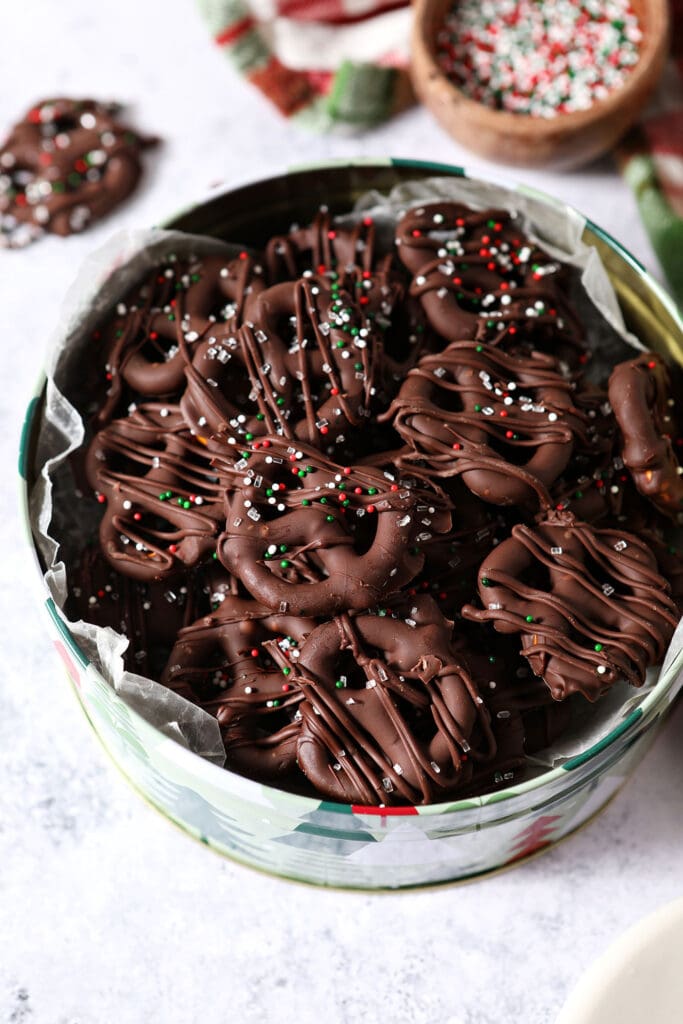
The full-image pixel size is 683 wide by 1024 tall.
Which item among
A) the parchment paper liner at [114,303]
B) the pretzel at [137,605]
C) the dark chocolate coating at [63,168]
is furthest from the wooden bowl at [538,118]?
the pretzel at [137,605]

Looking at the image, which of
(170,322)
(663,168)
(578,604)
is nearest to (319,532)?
(578,604)

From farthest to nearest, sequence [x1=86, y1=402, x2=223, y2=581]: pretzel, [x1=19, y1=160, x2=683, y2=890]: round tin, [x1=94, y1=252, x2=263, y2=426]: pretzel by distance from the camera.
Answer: [x1=94, y1=252, x2=263, y2=426]: pretzel < [x1=86, y1=402, x2=223, y2=581]: pretzel < [x1=19, y1=160, x2=683, y2=890]: round tin

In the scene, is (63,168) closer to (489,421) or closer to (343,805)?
(489,421)

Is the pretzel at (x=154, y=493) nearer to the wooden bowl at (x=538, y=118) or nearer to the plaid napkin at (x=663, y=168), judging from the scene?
the wooden bowl at (x=538, y=118)

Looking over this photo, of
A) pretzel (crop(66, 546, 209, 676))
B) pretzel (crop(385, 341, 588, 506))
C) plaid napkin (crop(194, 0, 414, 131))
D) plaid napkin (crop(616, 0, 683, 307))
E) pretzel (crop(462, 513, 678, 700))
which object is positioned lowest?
plaid napkin (crop(616, 0, 683, 307))

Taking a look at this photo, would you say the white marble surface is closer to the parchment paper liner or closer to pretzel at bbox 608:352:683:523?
the parchment paper liner

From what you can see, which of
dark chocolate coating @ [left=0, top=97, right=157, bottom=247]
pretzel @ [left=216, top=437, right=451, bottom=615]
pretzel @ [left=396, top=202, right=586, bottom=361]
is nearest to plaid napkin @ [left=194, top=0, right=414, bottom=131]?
dark chocolate coating @ [left=0, top=97, right=157, bottom=247]
